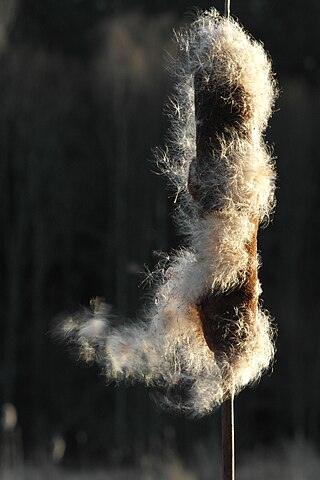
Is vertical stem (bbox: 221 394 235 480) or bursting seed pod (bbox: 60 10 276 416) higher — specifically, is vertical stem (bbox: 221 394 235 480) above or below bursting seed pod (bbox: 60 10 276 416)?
below

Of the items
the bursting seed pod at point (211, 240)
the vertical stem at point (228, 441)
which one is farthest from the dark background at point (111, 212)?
the vertical stem at point (228, 441)

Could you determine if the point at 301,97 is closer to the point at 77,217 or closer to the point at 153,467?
the point at 77,217

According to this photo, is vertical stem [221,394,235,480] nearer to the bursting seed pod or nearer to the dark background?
the bursting seed pod

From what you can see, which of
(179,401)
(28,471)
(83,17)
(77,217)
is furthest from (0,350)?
(179,401)

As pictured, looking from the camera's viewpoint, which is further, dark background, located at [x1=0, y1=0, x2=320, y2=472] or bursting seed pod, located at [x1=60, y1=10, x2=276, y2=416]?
dark background, located at [x1=0, y1=0, x2=320, y2=472]

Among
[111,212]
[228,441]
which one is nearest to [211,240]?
[228,441]

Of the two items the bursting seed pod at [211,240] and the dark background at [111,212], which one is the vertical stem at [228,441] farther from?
the dark background at [111,212]

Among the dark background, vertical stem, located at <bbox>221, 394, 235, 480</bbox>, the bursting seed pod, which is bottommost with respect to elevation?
vertical stem, located at <bbox>221, 394, 235, 480</bbox>

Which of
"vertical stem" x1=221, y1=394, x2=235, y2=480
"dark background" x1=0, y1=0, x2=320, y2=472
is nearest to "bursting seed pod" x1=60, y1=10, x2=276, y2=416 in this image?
"vertical stem" x1=221, y1=394, x2=235, y2=480
